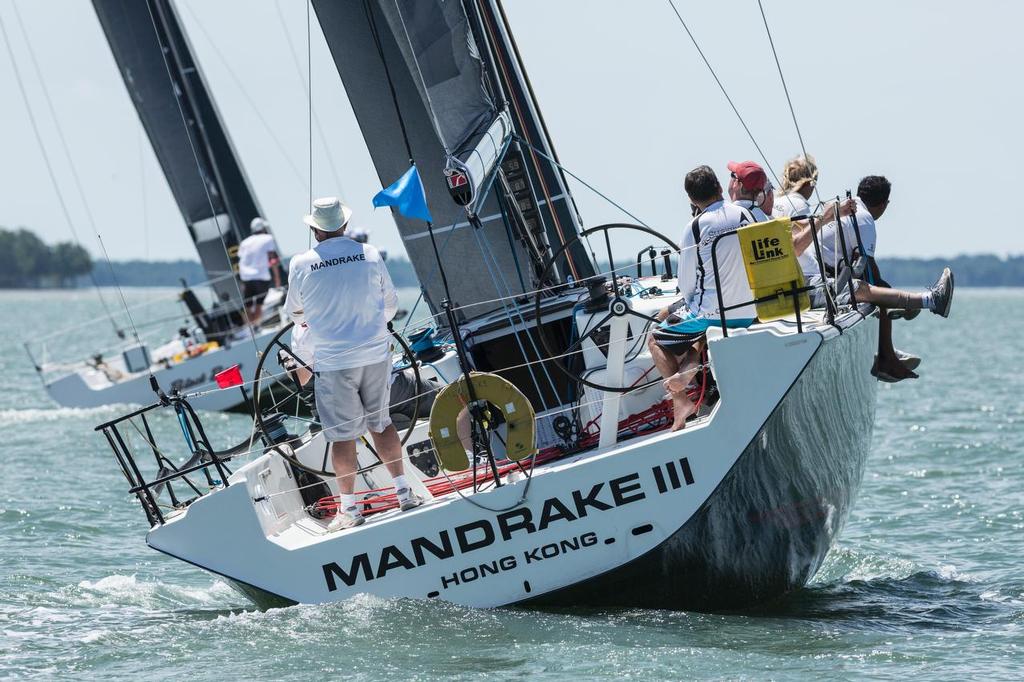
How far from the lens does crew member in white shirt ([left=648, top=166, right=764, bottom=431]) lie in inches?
253

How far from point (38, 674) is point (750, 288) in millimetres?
3579

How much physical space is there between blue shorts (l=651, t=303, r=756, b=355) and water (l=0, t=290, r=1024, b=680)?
1.26 m

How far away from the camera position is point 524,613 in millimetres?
6492

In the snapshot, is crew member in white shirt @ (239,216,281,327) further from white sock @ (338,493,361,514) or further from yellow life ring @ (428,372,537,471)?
yellow life ring @ (428,372,537,471)

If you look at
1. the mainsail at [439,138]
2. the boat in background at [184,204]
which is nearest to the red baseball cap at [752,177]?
the mainsail at [439,138]

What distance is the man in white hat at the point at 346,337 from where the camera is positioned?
6.58 metres

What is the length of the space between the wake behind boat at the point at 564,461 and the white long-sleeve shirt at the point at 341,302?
29cm

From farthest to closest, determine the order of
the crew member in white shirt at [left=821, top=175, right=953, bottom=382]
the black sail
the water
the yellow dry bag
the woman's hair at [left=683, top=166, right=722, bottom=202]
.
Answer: the black sail, the crew member in white shirt at [left=821, top=175, right=953, bottom=382], the woman's hair at [left=683, top=166, right=722, bottom=202], the yellow dry bag, the water

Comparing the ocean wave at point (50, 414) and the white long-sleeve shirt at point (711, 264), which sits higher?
the white long-sleeve shirt at point (711, 264)

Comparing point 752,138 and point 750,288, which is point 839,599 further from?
point 752,138

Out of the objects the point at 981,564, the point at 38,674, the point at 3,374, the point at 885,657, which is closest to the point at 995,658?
the point at 885,657

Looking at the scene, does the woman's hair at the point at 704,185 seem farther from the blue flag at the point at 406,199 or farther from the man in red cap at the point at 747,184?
the blue flag at the point at 406,199

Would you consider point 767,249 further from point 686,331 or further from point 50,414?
point 50,414

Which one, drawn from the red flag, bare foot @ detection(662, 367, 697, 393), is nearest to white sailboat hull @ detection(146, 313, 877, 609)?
bare foot @ detection(662, 367, 697, 393)
